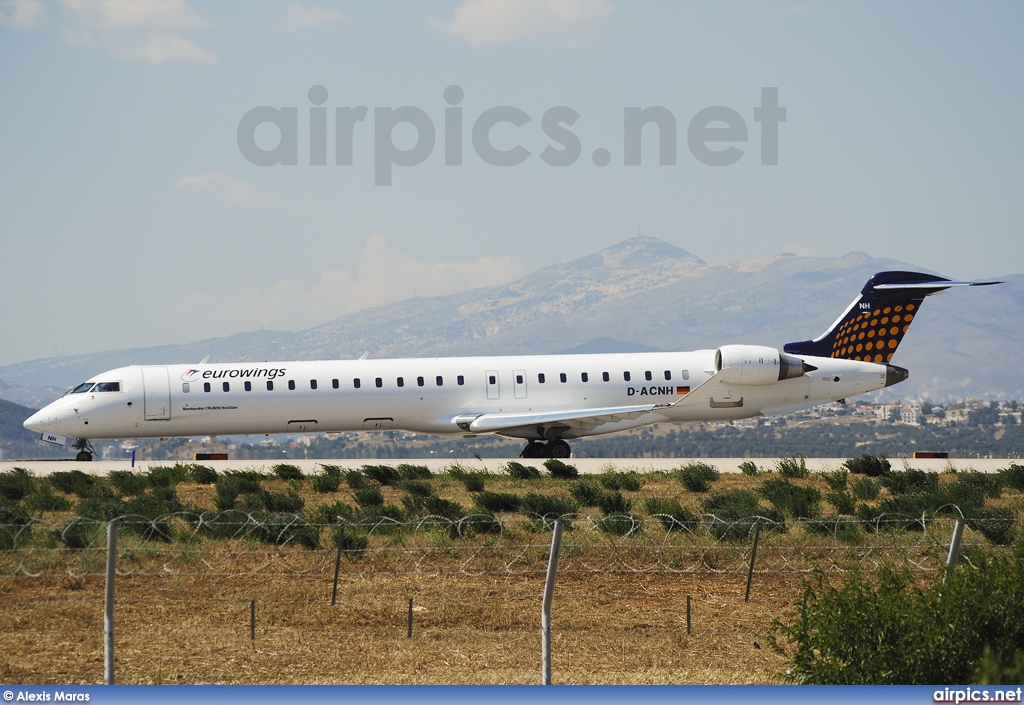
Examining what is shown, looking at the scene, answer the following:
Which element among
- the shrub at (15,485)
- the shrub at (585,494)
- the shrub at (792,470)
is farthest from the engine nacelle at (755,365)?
the shrub at (15,485)

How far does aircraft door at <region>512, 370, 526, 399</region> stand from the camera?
3256 cm

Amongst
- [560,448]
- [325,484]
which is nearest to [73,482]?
[325,484]

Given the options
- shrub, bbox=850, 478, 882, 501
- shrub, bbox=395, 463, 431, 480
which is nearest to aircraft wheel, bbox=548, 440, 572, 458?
shrub, bbox=395, 463, 431, 480

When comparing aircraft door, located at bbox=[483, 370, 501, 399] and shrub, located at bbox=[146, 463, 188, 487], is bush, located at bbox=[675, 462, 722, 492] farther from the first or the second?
shrub, located at bbox=[146, 463, 188, 487]

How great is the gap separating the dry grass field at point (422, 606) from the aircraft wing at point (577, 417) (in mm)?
12091

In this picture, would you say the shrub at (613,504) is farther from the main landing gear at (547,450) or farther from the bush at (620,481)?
the main landing gear at (547,450)

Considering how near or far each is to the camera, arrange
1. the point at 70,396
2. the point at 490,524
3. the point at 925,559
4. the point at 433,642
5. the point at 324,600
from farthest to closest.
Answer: the point at 70,396 → the point at 490,524 → the point at 925,559 → the point at 324,600 → the point at 433,642

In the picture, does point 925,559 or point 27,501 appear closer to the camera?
point 925,559

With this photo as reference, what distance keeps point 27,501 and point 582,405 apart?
14.9m

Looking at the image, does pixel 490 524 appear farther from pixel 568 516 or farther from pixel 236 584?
pixel 236 584

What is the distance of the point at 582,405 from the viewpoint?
107 feet

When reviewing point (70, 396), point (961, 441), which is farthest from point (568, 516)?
point (961, 441)

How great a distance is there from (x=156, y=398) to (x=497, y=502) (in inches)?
498

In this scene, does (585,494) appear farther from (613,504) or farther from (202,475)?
(202,475)
